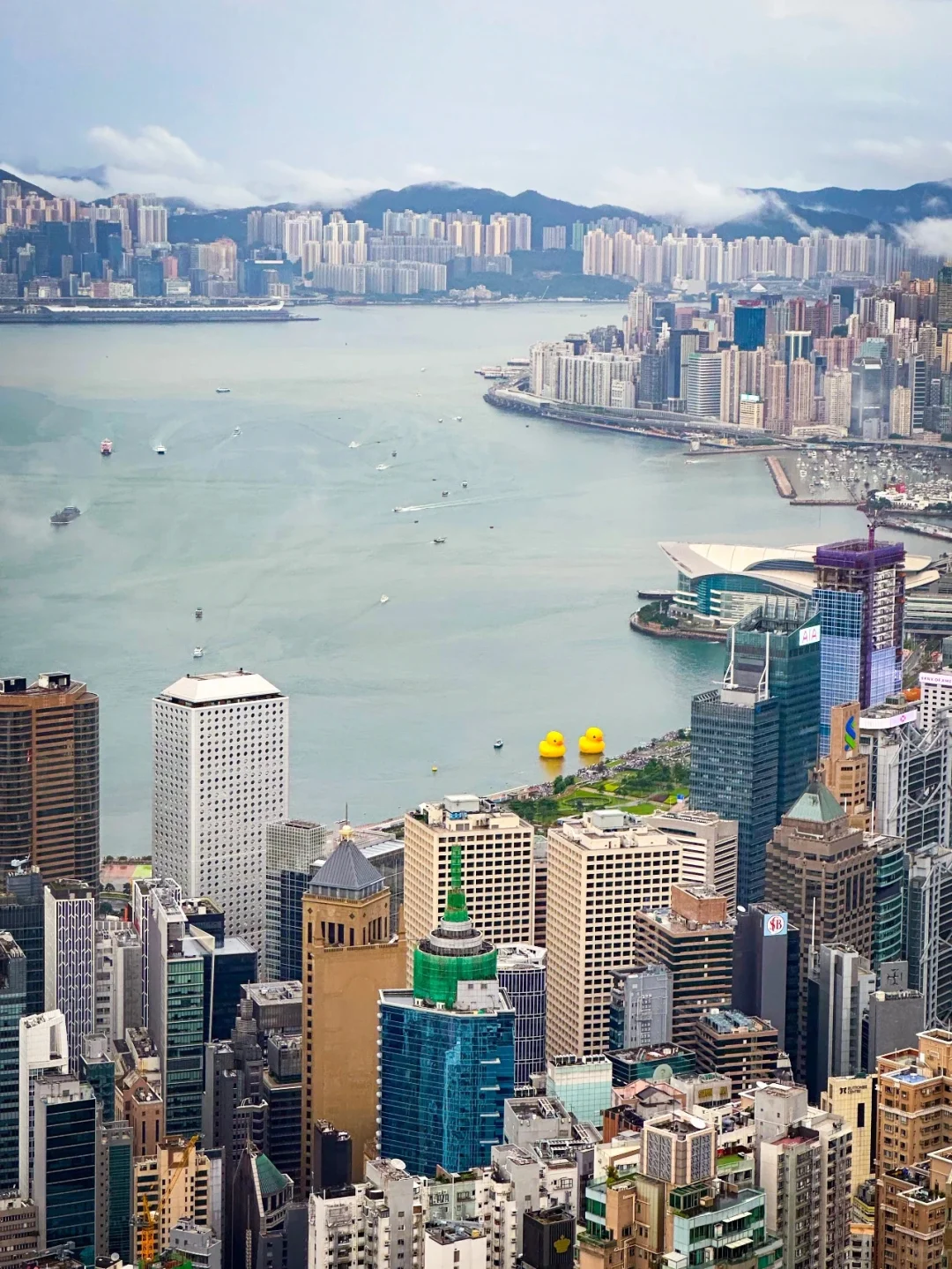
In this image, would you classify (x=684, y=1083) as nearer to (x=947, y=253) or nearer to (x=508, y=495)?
(x=508, y=495)

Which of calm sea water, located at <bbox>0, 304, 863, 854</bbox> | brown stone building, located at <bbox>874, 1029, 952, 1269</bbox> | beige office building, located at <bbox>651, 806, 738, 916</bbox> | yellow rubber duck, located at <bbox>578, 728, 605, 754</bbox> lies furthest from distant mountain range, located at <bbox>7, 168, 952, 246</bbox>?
brown stone building, located at <bbox>874, 1029, 952, 1269</bbox>

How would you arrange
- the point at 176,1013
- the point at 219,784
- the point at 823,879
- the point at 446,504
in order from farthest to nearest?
the point at 446,504 → the point at 219,784 → the point at 823,879 → the point at 176,1013

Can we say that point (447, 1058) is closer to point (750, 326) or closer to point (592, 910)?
point (592, 910)

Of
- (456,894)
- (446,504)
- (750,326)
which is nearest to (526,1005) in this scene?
(456,894)

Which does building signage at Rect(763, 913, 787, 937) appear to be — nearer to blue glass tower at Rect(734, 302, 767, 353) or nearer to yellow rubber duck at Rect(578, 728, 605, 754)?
yellow rubber duck at Rect(578, 728, 605, 754)

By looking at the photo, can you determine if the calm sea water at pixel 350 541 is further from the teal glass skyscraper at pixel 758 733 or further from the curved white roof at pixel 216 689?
the teal glass skyscraper at pixel 758 733

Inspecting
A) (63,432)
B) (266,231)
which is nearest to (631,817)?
(63,432)

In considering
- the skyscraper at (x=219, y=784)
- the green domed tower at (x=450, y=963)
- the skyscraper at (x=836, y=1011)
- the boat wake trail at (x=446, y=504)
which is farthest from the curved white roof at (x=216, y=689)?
the boat wake trail at (x=446, y=504)
